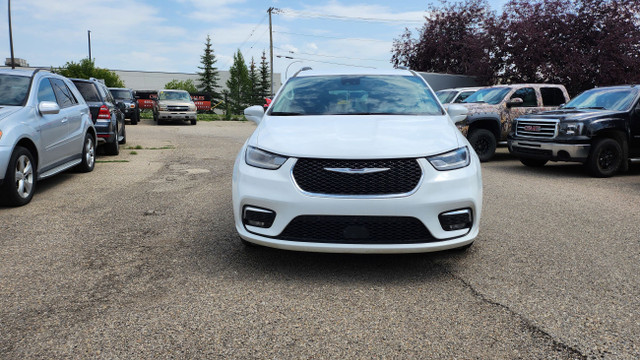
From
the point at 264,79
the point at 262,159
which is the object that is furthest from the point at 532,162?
the point at 264,79

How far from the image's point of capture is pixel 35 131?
644 cm

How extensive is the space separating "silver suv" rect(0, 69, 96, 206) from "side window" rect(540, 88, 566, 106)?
33.2 feet

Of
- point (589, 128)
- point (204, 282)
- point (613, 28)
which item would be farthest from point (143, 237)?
point (613, 28)

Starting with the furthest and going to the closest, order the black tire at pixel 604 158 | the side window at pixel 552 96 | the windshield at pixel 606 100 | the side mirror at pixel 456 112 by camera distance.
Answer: the side window at pixel 552 96 → the windshield at pixel 606 100 → the black tire at pixel 604 158 → the side mirror at pixel 456 112

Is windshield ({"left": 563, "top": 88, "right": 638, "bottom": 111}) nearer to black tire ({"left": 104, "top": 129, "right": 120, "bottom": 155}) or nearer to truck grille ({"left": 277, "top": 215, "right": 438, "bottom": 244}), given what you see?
truck grille ({"left": 277, "top": 215, "right": 438, "bottom": 244})

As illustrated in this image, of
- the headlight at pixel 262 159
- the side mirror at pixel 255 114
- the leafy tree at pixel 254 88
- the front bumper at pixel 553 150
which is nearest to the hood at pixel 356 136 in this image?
the headlight at pixel 262 159

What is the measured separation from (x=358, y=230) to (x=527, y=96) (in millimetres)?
10061

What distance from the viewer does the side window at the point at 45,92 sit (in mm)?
7038

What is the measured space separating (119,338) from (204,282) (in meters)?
0.90

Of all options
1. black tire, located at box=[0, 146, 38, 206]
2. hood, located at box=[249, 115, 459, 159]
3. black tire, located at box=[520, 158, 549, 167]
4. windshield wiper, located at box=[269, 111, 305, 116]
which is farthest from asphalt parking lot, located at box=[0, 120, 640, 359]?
black tire, located at box=[520, 158, 549, 167]

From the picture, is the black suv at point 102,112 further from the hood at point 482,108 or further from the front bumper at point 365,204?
the front bumper at point 365,204

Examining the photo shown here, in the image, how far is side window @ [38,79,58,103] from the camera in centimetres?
704

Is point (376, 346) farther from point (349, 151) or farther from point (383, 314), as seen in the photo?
point (349, 151)

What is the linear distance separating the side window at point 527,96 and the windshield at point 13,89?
32.7 feet
